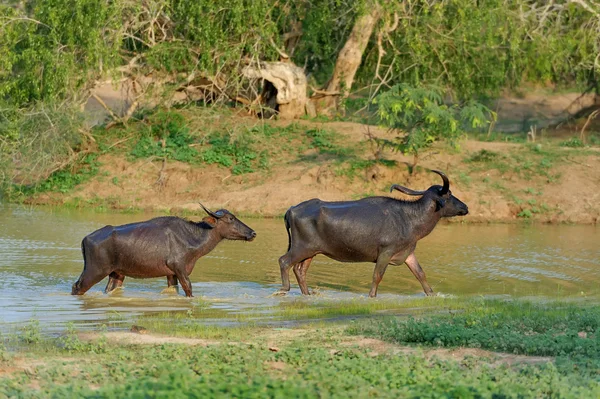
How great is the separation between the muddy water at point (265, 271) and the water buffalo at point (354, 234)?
0.45 m

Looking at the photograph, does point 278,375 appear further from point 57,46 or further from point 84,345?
point 57,46

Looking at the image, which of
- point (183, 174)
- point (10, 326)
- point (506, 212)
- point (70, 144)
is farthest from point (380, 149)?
point (10, 326)

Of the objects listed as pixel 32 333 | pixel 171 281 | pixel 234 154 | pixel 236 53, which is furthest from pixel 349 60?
pixel 32 333

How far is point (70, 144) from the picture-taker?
2353 centimetres

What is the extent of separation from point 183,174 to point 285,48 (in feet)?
16.7

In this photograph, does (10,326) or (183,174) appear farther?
(183,174)

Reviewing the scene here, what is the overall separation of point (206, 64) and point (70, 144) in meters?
3.74

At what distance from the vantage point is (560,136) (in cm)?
2822

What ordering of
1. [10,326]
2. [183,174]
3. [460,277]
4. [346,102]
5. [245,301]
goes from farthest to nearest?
[346,102] < [183,174] < [460,277] < [245,301] < [10,326]

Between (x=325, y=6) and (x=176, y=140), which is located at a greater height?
(x=325, y=6)

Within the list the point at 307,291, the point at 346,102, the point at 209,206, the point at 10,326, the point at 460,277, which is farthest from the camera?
the point at 346,102

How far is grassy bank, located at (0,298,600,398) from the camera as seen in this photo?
6953mm

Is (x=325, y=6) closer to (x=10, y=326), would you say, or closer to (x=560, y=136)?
(x=560, y=136)

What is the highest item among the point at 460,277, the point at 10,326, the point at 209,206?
the point at 10,326
